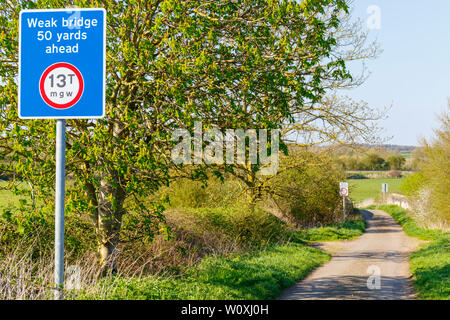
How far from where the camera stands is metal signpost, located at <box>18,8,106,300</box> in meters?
4.27

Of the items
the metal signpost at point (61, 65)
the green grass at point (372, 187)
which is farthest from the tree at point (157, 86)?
the green grass at point (372, 187)

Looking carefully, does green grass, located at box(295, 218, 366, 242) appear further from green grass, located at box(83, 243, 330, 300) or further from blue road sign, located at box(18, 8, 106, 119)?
blue road sign, located at box(18, 8, 106, 119)

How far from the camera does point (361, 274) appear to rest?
1304 cm

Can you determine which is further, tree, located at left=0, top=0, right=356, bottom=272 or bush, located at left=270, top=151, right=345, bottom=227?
bush, located at left=270, top=151, right=345, bottom=227

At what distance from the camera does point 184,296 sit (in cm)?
773

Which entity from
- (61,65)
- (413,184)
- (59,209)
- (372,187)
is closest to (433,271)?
(59,209)

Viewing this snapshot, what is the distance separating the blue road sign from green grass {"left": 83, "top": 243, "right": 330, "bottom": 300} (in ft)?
10.5

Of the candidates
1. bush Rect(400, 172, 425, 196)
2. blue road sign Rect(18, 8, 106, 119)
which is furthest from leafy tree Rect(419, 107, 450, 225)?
blue road sign Rect(18, 8, 106, 119)

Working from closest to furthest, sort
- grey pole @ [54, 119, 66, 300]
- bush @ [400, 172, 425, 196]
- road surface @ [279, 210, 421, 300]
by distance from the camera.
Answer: grey pole @ [54, 119, 66, 300]
road surface @ [279, 210, 421, 300]
bush @ [400, 172, 425, 196]
